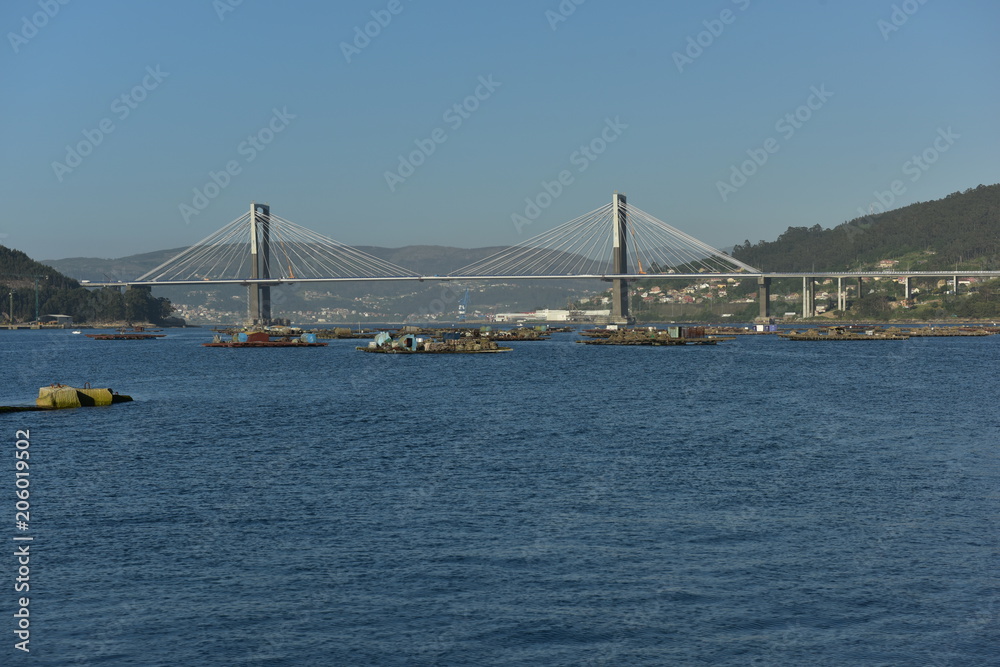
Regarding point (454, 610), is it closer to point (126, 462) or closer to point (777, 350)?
point (126, 462)

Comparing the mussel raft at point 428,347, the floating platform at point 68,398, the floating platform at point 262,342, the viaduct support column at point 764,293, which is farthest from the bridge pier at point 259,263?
the floating platform at point 68,398

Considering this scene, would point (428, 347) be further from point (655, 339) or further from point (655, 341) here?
point (655, 339)

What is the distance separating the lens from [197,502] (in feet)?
78.7

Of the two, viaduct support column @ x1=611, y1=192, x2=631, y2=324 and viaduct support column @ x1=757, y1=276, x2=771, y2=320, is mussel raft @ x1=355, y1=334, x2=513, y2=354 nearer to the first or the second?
viaduct support column @ x1=611, y1=192, x2=631, y2=324

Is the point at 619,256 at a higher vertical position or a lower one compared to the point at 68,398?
higher

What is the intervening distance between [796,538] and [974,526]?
4096 mm

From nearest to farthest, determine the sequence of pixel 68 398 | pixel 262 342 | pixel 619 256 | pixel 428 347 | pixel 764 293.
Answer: pixel 68 398 < pixel 428 347 < pixel 262 342 < pixel 619 256 < pixel 764 293

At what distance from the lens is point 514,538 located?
20.1m

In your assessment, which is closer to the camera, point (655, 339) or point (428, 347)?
point (428, 347)

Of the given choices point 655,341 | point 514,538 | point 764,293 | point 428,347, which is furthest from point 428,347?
point 514,538

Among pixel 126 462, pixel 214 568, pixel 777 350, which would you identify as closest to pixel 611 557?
pixel 214 568

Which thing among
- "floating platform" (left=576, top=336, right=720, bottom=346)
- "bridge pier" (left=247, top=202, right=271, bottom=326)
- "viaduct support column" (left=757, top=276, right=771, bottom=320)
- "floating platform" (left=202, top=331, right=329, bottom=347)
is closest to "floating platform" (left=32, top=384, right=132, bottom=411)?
"floating platform" (left=202, top=331, right=329, bottom=347)

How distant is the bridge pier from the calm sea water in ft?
425

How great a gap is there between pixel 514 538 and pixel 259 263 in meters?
161
